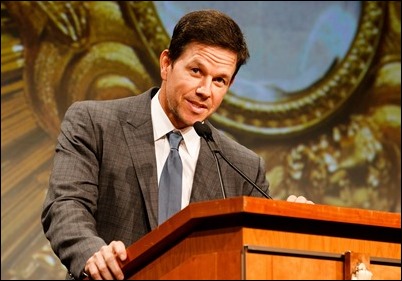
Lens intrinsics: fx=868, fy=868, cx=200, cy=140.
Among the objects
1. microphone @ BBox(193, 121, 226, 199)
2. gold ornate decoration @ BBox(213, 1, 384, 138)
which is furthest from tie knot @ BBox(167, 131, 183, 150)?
gold ornate decoration @ BBox(213, 1, 384, 138)

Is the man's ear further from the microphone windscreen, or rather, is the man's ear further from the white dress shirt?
the microphone windscreen

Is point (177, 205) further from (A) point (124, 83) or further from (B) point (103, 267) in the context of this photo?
(A) point (124, 83)

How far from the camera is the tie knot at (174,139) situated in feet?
9.76

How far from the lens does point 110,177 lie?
285cm

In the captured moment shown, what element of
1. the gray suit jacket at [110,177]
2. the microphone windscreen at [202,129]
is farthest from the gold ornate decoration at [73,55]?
the microphone windscreen at [202,129]

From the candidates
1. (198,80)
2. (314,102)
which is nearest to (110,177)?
(198,80)

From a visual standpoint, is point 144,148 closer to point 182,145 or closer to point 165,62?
point 182,145

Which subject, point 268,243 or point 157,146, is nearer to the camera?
point 268,243

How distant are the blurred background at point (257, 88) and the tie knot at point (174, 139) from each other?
183 cm

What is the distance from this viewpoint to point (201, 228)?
81.0 inches

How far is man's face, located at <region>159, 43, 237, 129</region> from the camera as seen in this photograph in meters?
2.89

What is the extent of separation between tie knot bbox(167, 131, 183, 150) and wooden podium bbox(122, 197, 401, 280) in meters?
0.86

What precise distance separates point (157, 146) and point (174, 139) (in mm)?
65

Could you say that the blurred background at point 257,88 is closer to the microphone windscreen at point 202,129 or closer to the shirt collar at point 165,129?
the shirt collar at point 165,129
